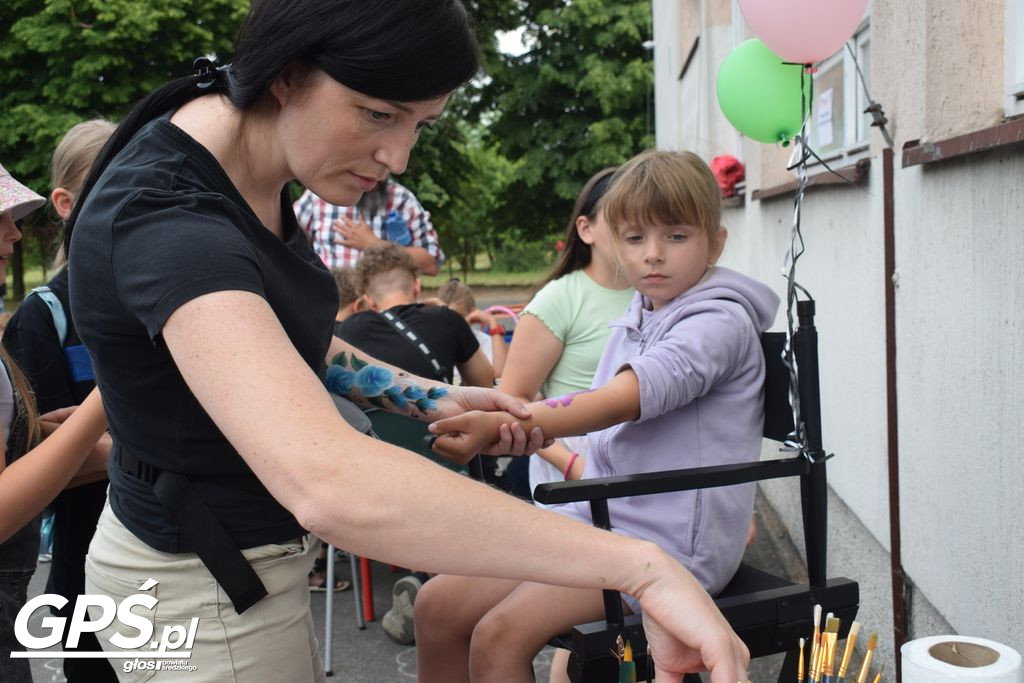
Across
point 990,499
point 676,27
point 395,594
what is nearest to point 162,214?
point 990,499

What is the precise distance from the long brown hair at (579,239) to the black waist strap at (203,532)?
7.20 ft

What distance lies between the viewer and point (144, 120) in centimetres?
154

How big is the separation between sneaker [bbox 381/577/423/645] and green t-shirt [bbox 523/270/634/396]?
105 centimetres

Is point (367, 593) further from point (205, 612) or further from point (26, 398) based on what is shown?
point (205, 612)

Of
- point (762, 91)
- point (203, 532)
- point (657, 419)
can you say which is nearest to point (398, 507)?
point (203, 532)

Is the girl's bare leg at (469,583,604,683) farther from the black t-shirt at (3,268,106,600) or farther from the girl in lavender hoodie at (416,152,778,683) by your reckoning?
the black t-shirt at (3,268,106,600)

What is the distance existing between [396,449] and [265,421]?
144 millimetres

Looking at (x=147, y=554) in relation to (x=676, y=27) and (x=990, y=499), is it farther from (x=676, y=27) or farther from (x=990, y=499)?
(x=676, y=27)

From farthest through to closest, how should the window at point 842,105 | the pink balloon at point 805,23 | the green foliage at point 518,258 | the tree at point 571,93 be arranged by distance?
the green foliage at point 518,258
the tree at point 571,93
the window at point 842,105
the pink balloon at point 805,23

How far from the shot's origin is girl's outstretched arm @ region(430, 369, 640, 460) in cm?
200

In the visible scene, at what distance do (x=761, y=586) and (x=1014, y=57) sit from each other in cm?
135

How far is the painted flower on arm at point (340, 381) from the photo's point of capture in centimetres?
198

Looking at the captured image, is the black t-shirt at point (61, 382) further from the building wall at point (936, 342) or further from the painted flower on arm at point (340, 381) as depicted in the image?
the building wall at point (936, 342)

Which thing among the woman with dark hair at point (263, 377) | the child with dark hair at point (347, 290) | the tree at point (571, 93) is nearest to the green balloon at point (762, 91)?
the child with dark hair at point (347, 290)
